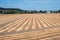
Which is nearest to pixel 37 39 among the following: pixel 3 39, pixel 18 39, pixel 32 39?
pixel 32 39

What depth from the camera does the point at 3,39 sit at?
12.7 meters

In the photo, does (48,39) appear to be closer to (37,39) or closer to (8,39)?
(37,39)

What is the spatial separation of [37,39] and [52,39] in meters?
1.14

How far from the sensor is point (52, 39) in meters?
12.9

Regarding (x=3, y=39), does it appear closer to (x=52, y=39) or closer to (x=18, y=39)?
(x=18, y=39)

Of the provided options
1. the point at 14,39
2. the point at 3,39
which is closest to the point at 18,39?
the point at 14,39

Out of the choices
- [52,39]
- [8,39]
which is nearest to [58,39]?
[52,39]

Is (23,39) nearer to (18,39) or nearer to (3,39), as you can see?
(18,39)

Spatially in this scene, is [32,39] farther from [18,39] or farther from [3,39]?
[3,39]

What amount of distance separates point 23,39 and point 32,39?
0.66 metres

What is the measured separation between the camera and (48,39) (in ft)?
41.9

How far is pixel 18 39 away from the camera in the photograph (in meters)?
12.7

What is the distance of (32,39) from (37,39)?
373 millimetres

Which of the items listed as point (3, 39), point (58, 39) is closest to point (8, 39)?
point (3, 39)
